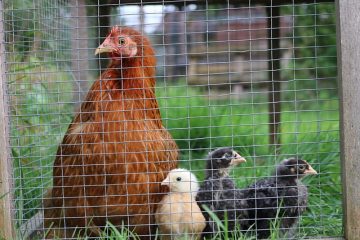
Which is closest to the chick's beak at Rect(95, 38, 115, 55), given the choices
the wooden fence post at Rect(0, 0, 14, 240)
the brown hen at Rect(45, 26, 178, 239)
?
the brown hen at Rect(45, 26, 178, 239)

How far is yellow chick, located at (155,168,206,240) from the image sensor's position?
3.14 metres

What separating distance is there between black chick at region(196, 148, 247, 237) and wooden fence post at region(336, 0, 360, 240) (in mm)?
634

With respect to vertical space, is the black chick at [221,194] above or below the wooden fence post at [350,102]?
below

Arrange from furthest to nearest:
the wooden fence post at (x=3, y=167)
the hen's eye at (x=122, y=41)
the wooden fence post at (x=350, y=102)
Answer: the hen's eye at (x=122, y=41), the wooden fence post at (x=3, y=167), the wooden fence post at (x=350, y=102)

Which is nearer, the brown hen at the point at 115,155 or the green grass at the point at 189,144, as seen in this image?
the brown hen at the point at 115,155

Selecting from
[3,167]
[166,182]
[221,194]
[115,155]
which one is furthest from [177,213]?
[3,167]

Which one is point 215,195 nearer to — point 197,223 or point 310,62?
point 197,223

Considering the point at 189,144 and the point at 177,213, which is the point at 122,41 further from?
the point at 177,213

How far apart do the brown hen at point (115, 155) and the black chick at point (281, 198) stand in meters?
0.57

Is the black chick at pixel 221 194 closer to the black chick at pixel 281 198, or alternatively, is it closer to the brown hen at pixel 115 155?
the black chick at pixel 281 198

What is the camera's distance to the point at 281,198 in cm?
323

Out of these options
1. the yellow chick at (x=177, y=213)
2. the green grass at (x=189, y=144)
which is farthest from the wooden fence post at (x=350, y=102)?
the yellow chick at (x=177, y=213)

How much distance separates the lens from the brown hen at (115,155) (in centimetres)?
311

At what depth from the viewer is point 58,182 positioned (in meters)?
3.24
